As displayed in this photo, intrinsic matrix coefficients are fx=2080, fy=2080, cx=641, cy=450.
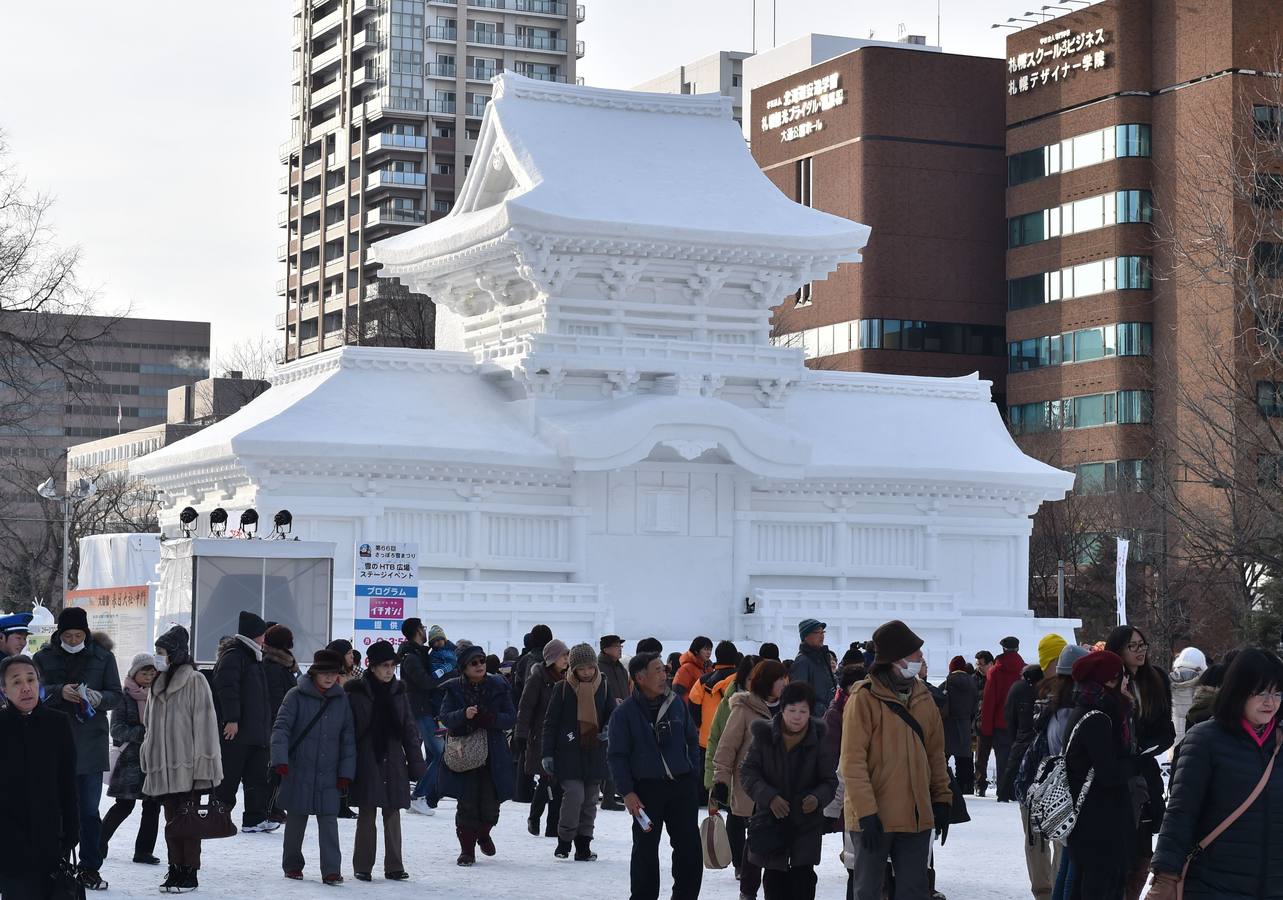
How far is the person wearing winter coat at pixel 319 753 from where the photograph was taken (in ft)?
48.5

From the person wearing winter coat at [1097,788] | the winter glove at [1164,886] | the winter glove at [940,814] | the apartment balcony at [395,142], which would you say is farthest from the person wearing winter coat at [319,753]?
the apartment balcony at [395,142]

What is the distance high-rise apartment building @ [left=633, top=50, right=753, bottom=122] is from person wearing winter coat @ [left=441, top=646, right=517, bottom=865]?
105 m

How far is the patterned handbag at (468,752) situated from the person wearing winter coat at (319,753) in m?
1.67

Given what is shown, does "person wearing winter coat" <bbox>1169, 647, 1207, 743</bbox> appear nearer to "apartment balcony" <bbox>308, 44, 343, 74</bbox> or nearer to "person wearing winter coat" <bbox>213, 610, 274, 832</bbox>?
"person wearing winter coat" <bbox>213, 610, 274, 832</bbox>

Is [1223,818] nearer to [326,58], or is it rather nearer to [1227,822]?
[1227,822]

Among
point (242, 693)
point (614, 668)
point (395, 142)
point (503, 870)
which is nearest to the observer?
point (503, 870)

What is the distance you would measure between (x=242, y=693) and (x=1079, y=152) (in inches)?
2577

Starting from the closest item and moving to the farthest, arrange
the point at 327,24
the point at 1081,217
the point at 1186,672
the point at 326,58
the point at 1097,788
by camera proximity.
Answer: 1. the point at 1097,788
2. the point at 1186,672
3. the point at 1081,217
4. the point at 327,24
5. the point at 326,58

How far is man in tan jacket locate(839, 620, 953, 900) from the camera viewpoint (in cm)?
1102

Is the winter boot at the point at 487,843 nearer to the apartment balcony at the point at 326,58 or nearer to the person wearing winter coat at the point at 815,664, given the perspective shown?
the person wearing winter coat at the point at 815,664

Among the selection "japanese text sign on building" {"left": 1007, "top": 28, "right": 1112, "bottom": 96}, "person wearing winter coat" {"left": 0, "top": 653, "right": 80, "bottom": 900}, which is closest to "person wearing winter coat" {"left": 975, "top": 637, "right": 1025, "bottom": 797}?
"person wearing winter coat" {"left": 0, "top": 653, "right": 80, "bottom": 900}

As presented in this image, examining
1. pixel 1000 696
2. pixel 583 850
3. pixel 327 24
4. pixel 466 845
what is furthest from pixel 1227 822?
pixel 327 24

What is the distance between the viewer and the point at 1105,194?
250 ft

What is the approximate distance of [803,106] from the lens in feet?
287
